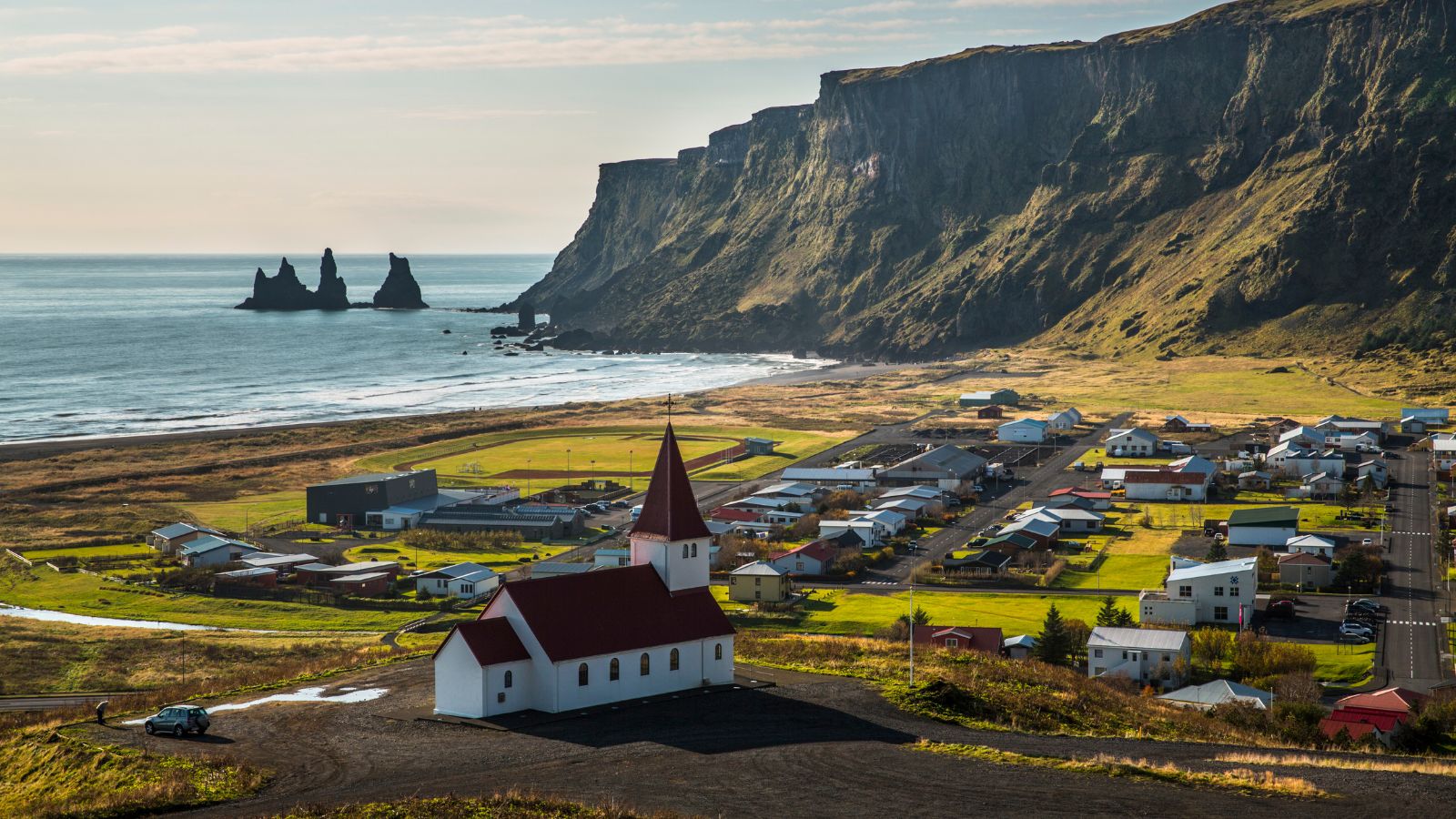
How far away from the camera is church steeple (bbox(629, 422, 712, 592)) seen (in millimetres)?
44594

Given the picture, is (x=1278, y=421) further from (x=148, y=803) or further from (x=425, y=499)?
(x=148, y=803)

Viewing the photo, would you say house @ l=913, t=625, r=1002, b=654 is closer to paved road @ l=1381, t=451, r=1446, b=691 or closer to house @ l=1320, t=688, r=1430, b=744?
house @ l=1320, t=688, r=1430, b=744

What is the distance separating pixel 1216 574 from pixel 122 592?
51.9m

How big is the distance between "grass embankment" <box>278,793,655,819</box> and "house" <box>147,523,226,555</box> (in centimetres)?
5279

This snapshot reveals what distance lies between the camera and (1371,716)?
1730 inches

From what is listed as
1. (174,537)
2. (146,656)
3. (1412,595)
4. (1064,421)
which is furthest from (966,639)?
(1064,421)

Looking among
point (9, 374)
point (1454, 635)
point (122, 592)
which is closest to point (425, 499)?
point (122, 592)

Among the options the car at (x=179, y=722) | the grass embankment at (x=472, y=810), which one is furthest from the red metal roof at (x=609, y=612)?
the grass embankment at (x=472, y=810)

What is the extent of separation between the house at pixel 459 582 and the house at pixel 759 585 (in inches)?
454

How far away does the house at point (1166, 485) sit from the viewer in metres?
95.8

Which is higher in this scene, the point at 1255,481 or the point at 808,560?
the point at 1255,481

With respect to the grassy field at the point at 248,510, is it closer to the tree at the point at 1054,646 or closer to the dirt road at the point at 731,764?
the dirt road at the point at 731,764

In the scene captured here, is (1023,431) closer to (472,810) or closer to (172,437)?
(172,437)

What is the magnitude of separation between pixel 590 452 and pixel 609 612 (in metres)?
76.9
